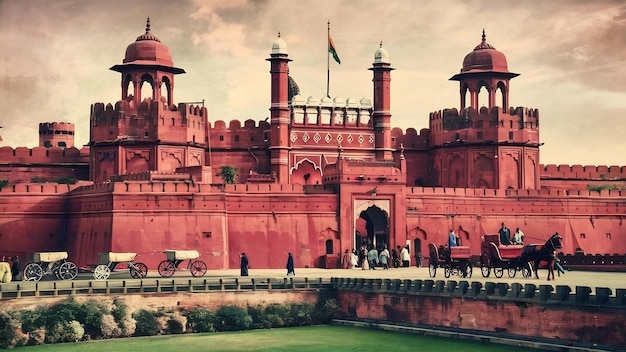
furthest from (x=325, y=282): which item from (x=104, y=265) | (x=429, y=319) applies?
(x=104, y=265)

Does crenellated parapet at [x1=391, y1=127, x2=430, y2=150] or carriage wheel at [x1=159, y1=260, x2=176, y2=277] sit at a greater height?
crenellated parapet at [x1=391, y1=127, x2=430, y2=150]

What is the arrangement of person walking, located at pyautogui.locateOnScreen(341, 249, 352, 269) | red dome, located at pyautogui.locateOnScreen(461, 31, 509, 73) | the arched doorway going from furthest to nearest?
red dome, located at pyautogui.locateOnScreen(461, 31, 509, 73)
the arched doorway
person walking, located at pyautogui.locateOnScreen(341, 249, 352, 269)

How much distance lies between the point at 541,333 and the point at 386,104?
3120 centimetres

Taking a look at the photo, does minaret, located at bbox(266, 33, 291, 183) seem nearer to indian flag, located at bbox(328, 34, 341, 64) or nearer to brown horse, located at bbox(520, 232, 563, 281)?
indian flag, located at bbox(328, 34, 341, 64)

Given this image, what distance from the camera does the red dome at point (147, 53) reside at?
59.5 m

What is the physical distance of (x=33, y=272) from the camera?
40656mm

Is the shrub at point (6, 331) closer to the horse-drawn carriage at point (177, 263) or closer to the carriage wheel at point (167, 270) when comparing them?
the horse-drawn carriage at point (177, 263)

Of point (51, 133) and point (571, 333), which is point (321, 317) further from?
point (51, 133)

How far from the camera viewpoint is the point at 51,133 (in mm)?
89375

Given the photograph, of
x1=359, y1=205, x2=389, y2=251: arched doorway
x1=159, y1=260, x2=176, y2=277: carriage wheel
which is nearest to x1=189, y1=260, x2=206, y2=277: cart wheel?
x1=159, y1=260, x2=176, y2=277: carriage wheel

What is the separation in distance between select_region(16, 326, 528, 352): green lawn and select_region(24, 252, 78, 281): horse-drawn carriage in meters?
6.39

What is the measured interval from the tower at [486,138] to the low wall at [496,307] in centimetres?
2365

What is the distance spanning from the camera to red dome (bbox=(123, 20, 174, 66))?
59.5 metres

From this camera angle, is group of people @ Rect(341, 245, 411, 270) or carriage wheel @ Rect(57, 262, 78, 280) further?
group of people @ Rect(341, 245, 411, 270)
